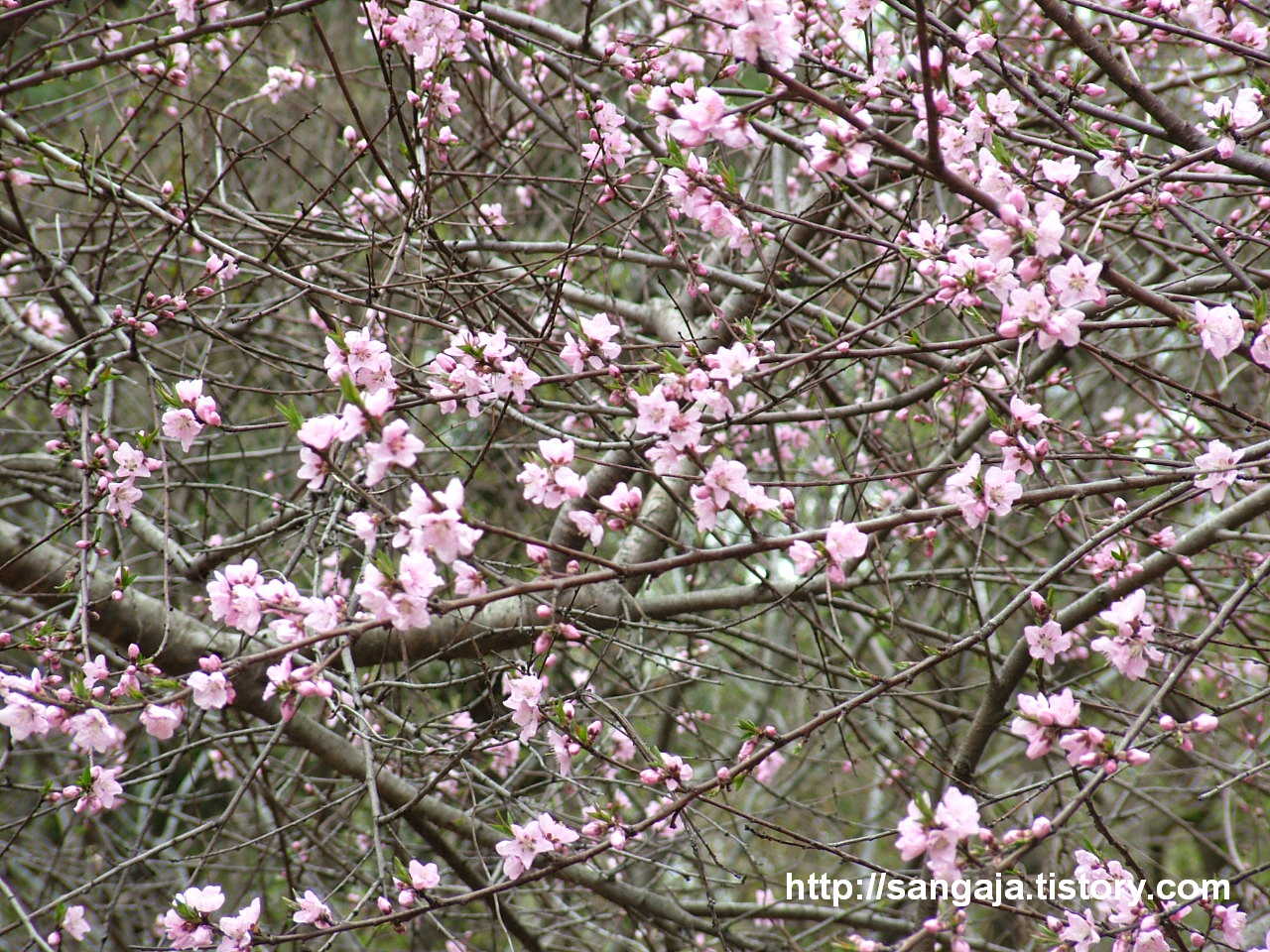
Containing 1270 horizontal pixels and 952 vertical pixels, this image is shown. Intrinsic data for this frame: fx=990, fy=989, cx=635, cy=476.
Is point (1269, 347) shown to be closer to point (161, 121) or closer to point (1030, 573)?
point (1030, 573)

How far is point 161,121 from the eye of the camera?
6.91 m

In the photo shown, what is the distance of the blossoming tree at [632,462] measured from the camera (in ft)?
6.61

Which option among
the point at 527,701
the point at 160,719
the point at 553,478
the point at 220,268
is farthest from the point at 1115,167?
the point at 220,268

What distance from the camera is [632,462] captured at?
10.7ft

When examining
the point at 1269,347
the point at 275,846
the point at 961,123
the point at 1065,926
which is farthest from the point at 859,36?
the point at 275,846

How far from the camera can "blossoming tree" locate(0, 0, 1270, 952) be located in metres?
2.01

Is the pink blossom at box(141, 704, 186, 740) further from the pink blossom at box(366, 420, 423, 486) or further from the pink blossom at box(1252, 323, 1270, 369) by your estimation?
the pink blossom at box(1252, 323, 1270, 369)

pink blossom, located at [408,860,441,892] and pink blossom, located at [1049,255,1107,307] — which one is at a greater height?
pink blossom, located at [1049,255,1107,307]

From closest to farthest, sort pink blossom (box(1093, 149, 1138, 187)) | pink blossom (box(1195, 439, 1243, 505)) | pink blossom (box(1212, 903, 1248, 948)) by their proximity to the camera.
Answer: pink blossom (box(1195, 439, 1243, 505)) → pink blossom (box(1212, 903, 1248, 948)) → pink blossom (box(1093, 149, 1138, 187))

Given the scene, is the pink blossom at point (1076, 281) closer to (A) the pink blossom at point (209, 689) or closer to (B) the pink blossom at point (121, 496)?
(A) the pink blossom at point (209, 689)

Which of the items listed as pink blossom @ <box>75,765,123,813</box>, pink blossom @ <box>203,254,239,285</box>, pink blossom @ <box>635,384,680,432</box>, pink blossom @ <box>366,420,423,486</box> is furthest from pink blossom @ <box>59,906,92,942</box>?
pink blossom @ <box>635,384,680,432</box>

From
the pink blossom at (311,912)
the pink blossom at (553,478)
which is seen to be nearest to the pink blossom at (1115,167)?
the pink blossom at (553,478)

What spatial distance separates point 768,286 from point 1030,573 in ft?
7.31

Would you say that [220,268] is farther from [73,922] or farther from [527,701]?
[73,922]
